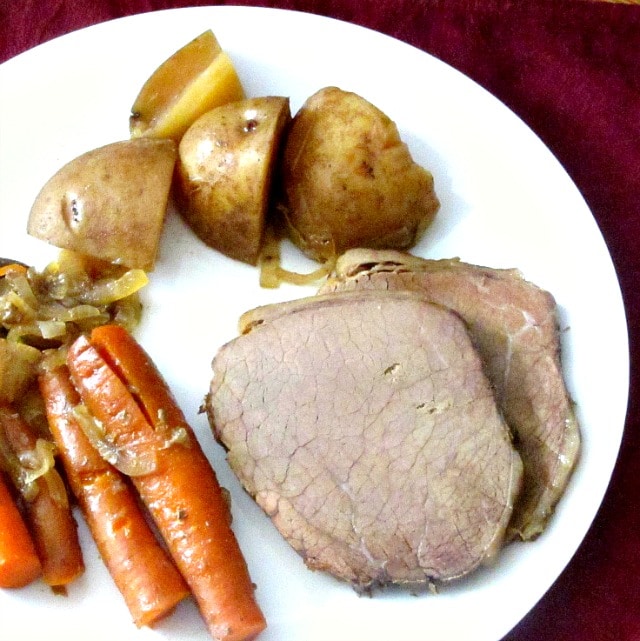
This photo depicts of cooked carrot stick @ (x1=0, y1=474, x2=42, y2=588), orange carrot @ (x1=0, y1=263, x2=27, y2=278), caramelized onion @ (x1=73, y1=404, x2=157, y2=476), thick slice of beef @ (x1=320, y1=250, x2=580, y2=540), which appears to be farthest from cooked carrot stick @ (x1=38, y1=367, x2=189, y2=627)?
thick slice of beef @ (x1=320, y1=250, x2=580, y2=540)

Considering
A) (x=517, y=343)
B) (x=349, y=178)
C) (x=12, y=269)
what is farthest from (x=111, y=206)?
(x=517, y=343)

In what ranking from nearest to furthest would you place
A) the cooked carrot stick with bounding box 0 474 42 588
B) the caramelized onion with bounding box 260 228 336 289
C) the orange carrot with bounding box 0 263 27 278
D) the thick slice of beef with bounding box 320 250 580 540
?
the cooked carrot stick with bounding box 0 474 42 588, the thick slice of beef with bounding box 320 250 580 540, the orange carrot with bounding box 0 263 27 278, the caramelized onion with bounding box 260 228 336 289

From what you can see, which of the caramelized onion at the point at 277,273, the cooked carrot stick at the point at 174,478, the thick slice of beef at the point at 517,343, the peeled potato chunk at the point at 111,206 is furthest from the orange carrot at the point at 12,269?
the thick slice of beef at the point at 517,343

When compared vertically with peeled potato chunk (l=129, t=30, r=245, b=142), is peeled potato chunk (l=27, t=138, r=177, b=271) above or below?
below

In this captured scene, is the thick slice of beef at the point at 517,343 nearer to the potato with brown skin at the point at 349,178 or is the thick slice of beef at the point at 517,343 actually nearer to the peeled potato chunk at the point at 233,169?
the potato with brown skin at the point at 349,178

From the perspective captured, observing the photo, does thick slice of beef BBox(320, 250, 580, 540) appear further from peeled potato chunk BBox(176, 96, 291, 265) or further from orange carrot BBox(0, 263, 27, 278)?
orange carrot BBox(0, 263, 27, 278)

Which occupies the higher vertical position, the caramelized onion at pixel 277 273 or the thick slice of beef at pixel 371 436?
the caramelized onion at pixel 277 273

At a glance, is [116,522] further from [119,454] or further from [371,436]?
[371,436]
